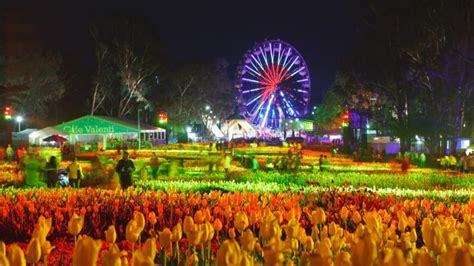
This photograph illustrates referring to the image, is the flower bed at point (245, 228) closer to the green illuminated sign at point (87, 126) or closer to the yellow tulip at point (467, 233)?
the yellow tulip at point (467, 233)

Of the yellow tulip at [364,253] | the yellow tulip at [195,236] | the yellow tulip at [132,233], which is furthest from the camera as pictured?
the yellow tulip at [132,233]

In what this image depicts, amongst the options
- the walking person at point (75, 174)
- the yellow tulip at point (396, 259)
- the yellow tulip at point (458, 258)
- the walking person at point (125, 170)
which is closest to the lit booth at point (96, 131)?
the walking person at point (75, 174)

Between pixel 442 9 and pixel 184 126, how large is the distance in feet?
135

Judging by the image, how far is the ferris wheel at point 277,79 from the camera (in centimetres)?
5950

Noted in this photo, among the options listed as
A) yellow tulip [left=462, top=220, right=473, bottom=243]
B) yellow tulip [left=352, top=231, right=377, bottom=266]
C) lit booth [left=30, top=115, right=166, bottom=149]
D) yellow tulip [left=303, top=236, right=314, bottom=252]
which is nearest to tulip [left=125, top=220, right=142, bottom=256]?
yellow tulip [left=303, top=236, right=314, bottom=252]

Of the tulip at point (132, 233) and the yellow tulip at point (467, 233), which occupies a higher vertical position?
the tulip at point (132, 233)

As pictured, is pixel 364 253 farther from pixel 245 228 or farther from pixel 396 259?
pixel 245 228

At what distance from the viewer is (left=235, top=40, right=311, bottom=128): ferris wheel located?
5950 centimetres

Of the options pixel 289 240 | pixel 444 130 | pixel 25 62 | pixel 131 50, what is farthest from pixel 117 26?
pixel 289 240

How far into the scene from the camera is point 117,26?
56594mm

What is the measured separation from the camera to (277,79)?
198 ft

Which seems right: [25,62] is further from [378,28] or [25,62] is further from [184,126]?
[378,28]

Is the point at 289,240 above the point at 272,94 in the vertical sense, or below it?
below

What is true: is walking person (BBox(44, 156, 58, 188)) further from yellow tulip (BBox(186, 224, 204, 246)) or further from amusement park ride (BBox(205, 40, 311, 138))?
amusement park ride (BBox(205, 40, 311, 138))
